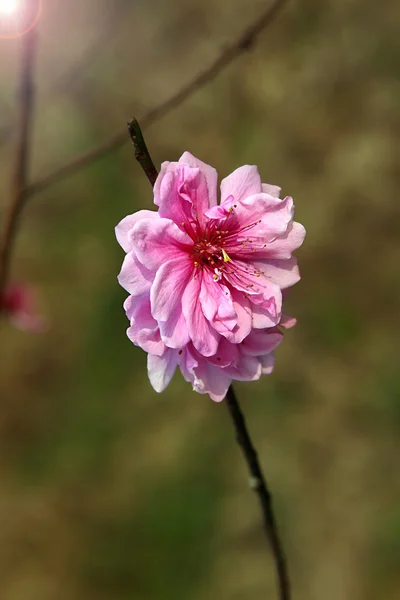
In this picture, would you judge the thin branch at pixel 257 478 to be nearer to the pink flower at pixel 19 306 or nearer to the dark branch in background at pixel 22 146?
the dark branch in background at pixel 22 146

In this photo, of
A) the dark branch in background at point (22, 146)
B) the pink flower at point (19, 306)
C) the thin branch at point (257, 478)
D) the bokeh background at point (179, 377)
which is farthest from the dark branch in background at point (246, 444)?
the bokeh background at point (179, 377)

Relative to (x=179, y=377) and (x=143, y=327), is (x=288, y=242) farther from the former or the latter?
(x=179, y=377)

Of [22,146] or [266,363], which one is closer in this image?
[266,363]

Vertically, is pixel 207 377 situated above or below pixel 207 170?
below

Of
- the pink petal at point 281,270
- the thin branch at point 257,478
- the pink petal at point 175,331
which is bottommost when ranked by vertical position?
the thin branch at point 257,478

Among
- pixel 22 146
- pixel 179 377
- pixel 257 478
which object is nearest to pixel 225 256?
pixel 257 478

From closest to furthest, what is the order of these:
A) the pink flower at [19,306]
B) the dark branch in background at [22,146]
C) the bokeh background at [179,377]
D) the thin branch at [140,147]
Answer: the thin branch at [140,147] < the dark branch in background at [22,146] < the pink flower at [19,306] < the bokeh background at [179,377]
